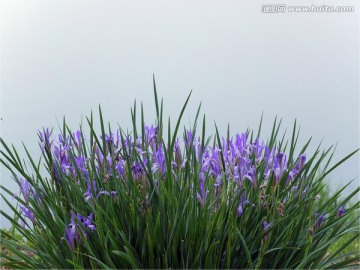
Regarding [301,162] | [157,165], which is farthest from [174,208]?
[301,162]

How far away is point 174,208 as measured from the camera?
2625 mm

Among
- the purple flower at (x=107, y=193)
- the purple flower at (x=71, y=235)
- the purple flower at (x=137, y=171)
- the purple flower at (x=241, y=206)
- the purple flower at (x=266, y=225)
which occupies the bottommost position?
the purple flower at (x=71, y=235)

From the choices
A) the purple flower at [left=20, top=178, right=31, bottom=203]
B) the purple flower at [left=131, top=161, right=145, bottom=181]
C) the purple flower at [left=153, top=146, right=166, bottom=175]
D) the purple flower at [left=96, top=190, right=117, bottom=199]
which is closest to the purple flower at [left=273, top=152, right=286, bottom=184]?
the purple flower at [left=153, top=146, right=166, bottom=175]

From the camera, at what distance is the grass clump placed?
2541 mm

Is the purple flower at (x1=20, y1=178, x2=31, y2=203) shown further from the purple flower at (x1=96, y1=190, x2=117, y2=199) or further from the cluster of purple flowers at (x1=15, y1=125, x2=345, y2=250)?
the purple flower at (x1=96, y1=190, x2=117, y2=199)

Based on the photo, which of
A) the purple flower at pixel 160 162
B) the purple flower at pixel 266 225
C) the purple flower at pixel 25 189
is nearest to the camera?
the purple flower at pixel 266 225

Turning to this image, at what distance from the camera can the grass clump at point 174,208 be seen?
8.34 ft

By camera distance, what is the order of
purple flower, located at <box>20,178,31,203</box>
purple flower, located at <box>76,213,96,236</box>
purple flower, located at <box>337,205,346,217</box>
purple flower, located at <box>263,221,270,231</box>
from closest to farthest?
purple flower, located at <box>263,221,270,231</box>, purple flower, located at <box>76,213,96,236</box>, purple flower, located at <box>337,205,346,217</box>, purple flower, located at <box>20,178,31,203</box>

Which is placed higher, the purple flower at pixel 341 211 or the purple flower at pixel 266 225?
the purple flower at pixel 341 211

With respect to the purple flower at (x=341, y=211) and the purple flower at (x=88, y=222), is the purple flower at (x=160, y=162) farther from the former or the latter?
the purple flower at (x=341, y=211)

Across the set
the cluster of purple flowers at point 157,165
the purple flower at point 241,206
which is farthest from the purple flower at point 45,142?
the purple flower at point 241,206

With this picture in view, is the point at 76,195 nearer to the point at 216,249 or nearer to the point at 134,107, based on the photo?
the point at 134,107

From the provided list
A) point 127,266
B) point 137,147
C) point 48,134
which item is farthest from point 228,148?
point 48,134

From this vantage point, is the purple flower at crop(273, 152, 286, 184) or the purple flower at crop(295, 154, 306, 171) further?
the purple flower at crop(295, 154, 306, 171)
